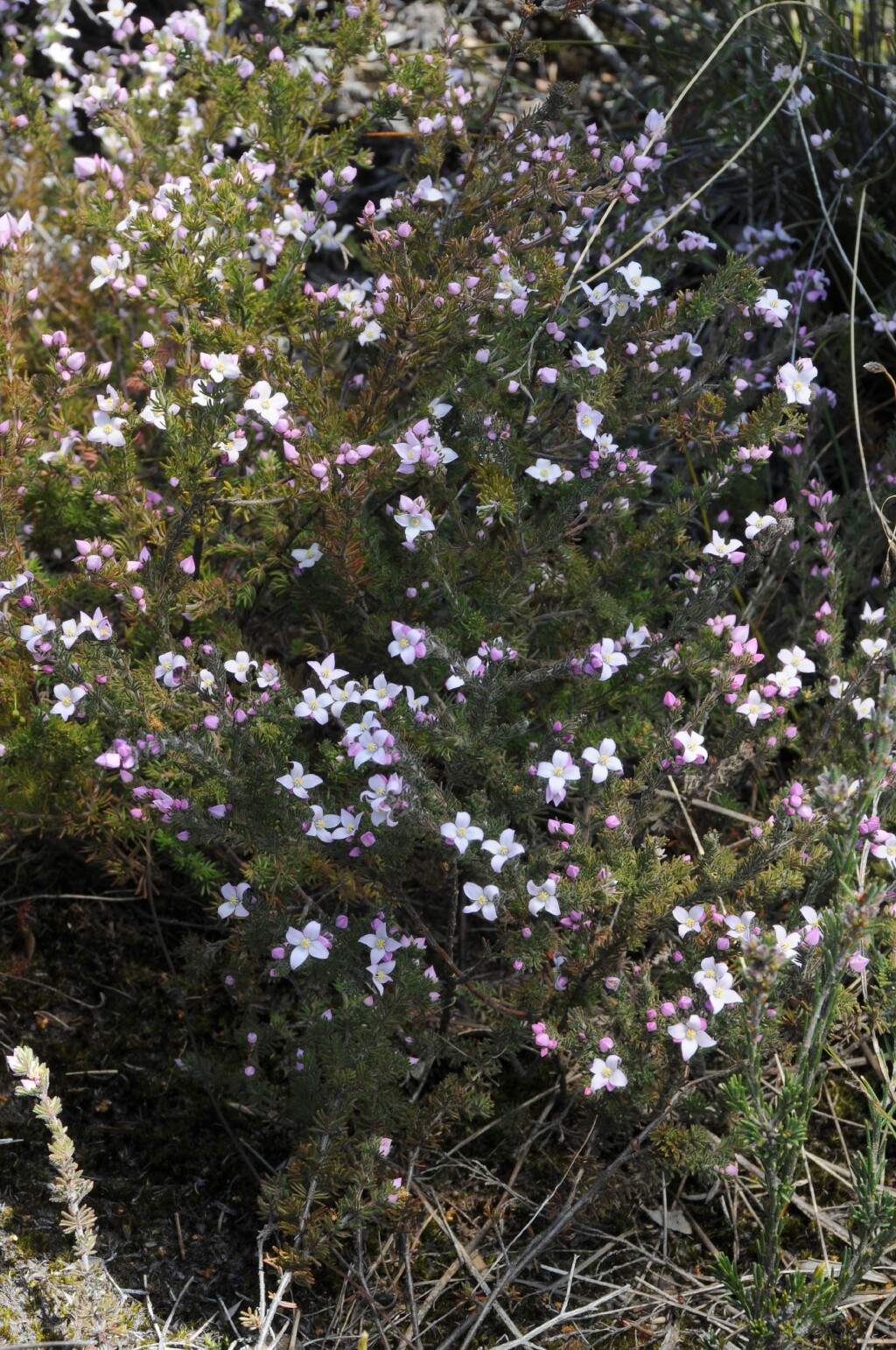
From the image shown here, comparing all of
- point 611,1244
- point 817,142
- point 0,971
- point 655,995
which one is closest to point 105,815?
point 0,971

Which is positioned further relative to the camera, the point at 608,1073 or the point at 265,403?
the point at 265,403

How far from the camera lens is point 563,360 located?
3074 millimetres

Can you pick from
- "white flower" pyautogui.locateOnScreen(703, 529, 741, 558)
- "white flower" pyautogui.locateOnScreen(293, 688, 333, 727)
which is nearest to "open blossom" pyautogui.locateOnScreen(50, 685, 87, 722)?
"white flower" pyautogui.locateOnScreen(293, 688, 333, 727)

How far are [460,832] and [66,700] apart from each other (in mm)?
1023

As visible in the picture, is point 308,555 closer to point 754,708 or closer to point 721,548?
point 721,548

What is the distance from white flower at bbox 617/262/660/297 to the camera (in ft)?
10.4

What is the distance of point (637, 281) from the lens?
3.21 m

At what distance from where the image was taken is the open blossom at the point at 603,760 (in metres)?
2.72

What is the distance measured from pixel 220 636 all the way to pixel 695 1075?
1.69 meters

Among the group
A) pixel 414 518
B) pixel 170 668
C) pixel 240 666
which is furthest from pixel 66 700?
pixel 414 518

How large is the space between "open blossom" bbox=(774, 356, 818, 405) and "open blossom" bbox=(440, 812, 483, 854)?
1447 millimetres

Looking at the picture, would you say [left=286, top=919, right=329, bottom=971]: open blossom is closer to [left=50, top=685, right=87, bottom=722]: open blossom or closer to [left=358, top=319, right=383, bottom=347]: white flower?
[left=50, top=685, right=87, bottom=722]: open blossom

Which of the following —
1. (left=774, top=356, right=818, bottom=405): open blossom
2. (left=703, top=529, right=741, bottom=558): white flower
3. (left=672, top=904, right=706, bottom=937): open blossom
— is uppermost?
(left=774, top=356, right=818, bottom=405): open blossom

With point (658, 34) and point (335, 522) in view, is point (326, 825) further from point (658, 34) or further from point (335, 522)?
point (658, 34)
